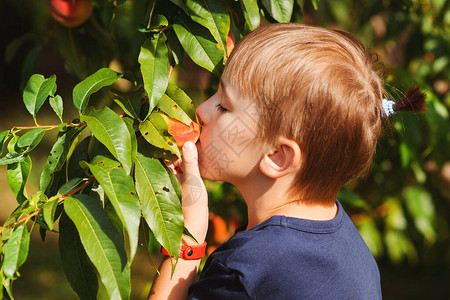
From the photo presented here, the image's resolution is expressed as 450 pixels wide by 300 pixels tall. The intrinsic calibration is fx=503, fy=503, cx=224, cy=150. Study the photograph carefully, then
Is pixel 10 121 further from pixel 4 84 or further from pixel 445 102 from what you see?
pixel 445 102

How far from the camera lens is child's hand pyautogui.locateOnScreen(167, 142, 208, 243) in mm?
1085

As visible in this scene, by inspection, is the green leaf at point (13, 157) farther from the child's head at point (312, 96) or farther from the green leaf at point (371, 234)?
the green leaf at point (371, 234)

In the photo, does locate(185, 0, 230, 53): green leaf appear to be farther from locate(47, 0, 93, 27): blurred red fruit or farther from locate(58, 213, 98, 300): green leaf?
locate(47, 0, 93, 27): blurred red fruit

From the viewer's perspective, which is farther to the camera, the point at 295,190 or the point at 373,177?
the point at 373,177

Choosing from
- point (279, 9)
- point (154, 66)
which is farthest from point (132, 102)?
point (279, 9)

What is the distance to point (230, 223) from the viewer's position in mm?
1772

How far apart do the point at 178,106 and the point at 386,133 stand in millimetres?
848

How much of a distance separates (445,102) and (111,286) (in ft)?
6.41

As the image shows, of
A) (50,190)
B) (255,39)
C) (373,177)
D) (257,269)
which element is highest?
(255,39)

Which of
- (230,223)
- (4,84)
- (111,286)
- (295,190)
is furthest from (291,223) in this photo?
(4,84)

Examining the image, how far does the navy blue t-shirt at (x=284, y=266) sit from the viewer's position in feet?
3.13

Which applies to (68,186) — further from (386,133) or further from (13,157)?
(386,133)

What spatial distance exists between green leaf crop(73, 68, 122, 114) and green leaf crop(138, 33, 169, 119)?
0.06 metres

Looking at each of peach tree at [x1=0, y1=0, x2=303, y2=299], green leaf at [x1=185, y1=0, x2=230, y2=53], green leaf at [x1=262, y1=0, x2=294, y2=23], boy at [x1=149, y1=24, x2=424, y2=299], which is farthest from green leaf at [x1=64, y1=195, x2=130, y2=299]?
green leaf at [x1=262, y1=0, x2=294, y2=23]
